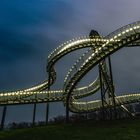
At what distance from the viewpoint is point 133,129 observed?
63.8 ft

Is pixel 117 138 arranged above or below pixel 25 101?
below

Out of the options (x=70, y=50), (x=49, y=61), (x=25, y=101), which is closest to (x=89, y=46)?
(x=70, y=50)

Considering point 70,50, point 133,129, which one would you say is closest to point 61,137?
point 133,129

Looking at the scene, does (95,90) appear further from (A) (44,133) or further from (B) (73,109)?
(A) (44,133)

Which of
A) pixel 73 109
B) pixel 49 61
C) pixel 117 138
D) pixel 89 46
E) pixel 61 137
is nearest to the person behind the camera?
pixel 117 138

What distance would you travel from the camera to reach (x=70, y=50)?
35.2 metres

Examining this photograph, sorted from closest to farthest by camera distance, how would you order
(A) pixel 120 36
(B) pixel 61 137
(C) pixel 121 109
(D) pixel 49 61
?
A: (B) pixel 61 137 → (A) pixel 120 36 → (D) pixel 49 61 → (C) pixel 121 109

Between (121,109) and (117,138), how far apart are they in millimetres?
28286

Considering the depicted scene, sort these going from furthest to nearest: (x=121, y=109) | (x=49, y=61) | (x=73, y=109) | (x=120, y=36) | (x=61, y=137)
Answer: (x=121, y=109)
(x=73, y=109)
(x=49, y=61)
(x=120, y=36)
(x=61, y=137)

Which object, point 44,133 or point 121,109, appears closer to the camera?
point 44,133

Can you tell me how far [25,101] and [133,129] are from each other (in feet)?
67.4

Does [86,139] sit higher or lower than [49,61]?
lower

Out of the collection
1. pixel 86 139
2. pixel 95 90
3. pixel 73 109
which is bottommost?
pixel 86 139

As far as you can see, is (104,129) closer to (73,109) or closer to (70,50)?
(70,50)
